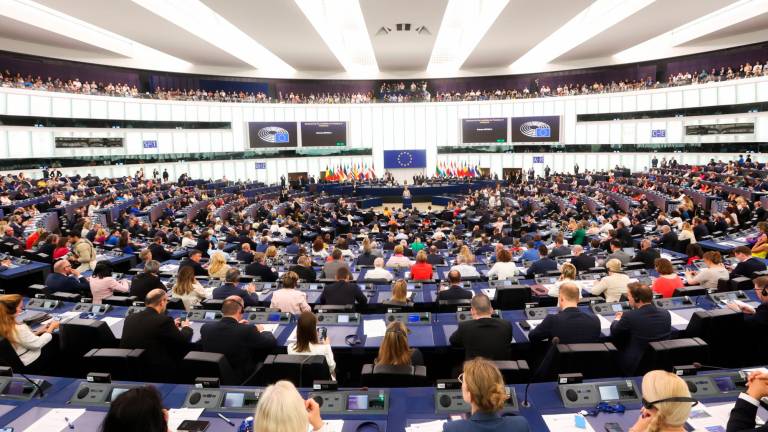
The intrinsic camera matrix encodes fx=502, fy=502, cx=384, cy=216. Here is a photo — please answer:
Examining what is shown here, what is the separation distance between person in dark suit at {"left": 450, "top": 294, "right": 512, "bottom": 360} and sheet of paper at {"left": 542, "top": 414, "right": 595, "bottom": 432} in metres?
1.31

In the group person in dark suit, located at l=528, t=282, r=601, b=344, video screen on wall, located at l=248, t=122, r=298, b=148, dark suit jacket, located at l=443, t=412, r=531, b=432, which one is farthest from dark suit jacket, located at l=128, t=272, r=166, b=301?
video screen on wall, located at l=248, t=122, r=298, b=148

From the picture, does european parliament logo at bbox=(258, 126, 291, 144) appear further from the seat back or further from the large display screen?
the seat back

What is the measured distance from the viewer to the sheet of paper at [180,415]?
3.68 meters

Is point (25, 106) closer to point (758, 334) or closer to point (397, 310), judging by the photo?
point (397, 310)

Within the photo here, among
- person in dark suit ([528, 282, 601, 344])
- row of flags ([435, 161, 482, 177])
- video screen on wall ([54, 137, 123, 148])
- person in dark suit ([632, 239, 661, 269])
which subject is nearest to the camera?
person in dark suit ([528, 282, 601, 344])

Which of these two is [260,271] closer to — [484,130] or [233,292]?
[233,292]

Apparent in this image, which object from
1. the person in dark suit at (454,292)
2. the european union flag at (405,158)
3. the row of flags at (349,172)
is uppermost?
the european union flag at (405,158)

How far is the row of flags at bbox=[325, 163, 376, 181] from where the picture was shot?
134 feet

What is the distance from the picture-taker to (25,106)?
28.0m

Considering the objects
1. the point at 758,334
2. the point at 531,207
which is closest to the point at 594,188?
the point at 531,207

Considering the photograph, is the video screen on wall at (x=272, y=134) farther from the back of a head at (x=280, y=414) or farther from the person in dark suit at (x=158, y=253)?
the back of a head at (x=280, y=414)

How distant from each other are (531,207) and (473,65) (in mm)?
21491

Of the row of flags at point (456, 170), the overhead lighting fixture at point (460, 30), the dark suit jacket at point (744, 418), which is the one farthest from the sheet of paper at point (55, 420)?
the row of flags at point (456, 170)

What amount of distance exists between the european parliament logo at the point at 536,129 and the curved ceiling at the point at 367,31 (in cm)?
522
